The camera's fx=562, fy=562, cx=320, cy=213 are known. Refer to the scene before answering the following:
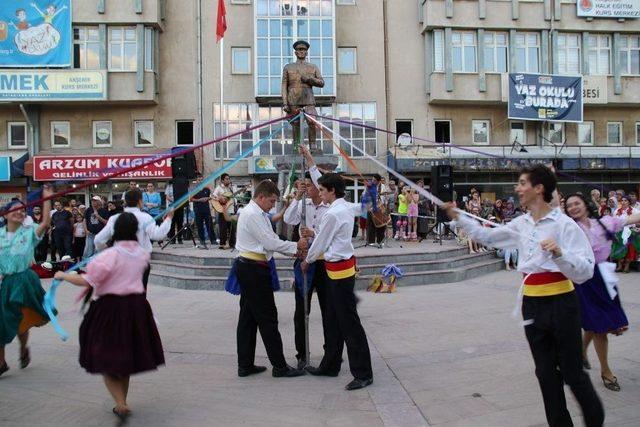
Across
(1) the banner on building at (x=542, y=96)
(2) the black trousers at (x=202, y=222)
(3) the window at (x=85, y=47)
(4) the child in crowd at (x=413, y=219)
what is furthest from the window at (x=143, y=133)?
(1) the banner on building at (x=542, y=96)

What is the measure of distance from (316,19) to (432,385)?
23199 millimetres

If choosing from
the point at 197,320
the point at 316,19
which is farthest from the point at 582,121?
the point at 197,320

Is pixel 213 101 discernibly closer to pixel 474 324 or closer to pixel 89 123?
pixel 89 123

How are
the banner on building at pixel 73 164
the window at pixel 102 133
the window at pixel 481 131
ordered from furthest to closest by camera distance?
the window at pixel 481 131 < the window at pixel 102 133 < the banner on building at pixel 73 164

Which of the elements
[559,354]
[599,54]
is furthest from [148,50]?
[559,354]

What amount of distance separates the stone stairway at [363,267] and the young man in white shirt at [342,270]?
5.58 m

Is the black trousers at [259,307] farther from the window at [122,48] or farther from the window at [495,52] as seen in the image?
the window at [495,52]

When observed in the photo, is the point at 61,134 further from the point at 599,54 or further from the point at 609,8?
the point at 609,8

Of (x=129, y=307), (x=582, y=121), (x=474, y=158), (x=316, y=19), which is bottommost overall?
(x=129, y=307)

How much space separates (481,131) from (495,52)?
3.80 m

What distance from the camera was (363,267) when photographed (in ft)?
38.3

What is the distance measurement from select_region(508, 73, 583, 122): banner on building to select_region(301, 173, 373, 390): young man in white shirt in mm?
22812

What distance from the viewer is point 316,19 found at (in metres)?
25.9

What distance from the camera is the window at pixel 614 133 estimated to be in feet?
93.5
